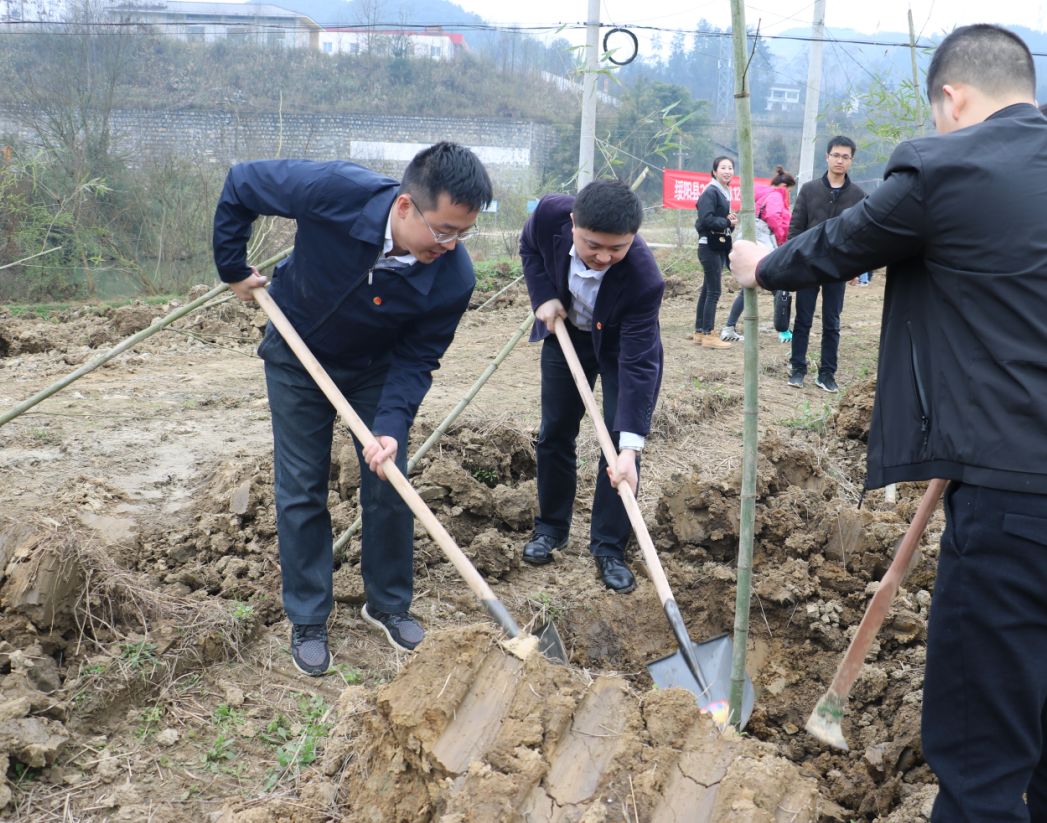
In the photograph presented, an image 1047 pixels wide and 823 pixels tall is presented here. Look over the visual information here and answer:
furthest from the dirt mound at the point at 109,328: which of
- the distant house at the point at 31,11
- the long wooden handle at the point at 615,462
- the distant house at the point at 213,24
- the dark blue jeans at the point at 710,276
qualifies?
the distant house at the point at 213,24

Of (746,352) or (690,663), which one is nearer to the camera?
(746,352)

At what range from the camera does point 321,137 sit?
27812 mm

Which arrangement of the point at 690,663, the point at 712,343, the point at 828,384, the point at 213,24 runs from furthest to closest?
the point at 213,24, the point at 712,343, the point at 828,384, the point at 690,663

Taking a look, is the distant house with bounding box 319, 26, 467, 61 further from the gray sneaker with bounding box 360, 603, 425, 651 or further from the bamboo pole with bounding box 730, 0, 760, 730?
the bamboo pole with bounding box 730, 0, 760, 730

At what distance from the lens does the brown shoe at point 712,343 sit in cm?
1020

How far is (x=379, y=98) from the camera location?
34.8 metres

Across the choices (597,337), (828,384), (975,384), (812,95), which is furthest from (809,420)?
(812,95)

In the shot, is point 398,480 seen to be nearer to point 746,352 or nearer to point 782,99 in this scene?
point 746,352

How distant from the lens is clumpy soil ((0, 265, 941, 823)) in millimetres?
2371

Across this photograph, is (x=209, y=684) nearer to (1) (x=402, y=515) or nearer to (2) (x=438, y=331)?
(1) (x=402, y=515)

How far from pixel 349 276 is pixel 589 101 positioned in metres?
3.94

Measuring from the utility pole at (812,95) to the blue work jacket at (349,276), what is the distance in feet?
45.1

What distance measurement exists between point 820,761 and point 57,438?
4988mm

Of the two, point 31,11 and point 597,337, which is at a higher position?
point 31,11
